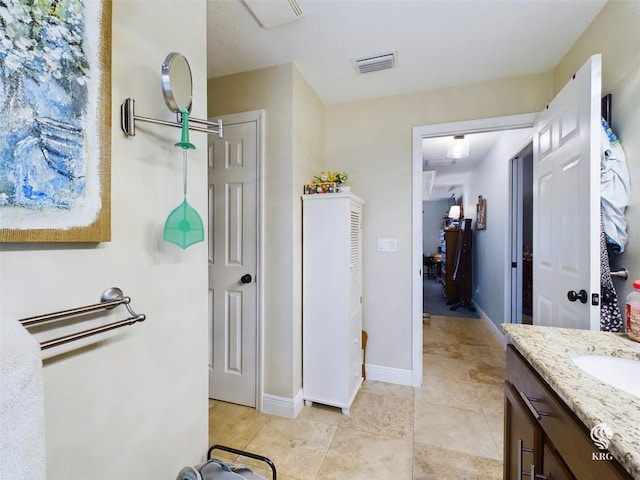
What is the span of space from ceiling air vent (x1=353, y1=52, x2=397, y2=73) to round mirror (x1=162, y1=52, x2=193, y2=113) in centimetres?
142

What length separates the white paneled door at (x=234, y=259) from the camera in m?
2.03

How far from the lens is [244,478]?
36.5 inches

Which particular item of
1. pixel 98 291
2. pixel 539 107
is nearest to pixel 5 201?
pixel 98 291

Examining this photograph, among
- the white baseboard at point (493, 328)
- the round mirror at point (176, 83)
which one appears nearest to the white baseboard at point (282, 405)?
the round mirror at point (176, 83)

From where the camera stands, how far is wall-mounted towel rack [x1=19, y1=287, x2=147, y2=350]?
0.59m

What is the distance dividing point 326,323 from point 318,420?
2.06ft

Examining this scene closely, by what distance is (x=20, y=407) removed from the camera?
18.7 inches

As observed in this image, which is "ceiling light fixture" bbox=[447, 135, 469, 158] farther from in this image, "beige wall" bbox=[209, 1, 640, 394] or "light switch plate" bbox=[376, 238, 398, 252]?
"light switch plate" bbox=[376, 238, 398, 252]

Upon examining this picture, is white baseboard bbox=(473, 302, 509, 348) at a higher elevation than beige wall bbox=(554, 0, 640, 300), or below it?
below

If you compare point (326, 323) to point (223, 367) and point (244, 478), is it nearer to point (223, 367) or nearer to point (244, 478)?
point (223, 367)

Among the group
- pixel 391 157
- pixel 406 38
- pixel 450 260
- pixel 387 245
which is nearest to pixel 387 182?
pixel 391 157

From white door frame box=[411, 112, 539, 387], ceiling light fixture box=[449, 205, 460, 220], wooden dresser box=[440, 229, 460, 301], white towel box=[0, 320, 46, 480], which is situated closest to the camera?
white towel box=[0, 320, 46, 480]

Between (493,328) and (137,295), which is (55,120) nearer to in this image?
(137,295)

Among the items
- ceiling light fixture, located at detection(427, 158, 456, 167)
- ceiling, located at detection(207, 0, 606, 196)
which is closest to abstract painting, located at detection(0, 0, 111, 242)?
ceiling, located at detection(207, 0, 606, 196)
